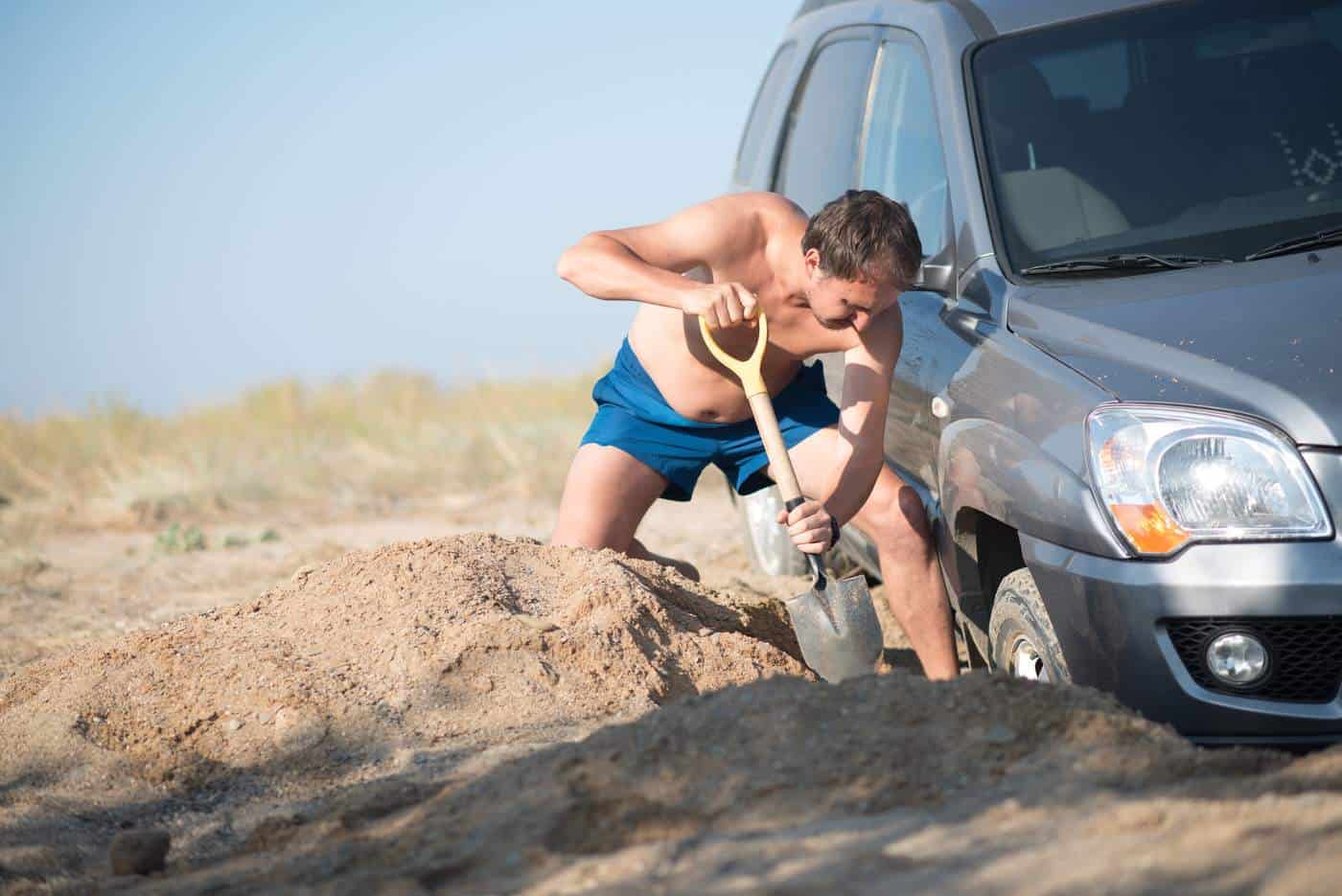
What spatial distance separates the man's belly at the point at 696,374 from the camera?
4.54 meters

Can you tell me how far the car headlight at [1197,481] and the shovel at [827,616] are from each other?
93 cm

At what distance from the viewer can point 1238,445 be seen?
289 cm

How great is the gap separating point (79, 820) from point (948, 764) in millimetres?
2064

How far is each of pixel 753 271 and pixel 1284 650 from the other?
197cm

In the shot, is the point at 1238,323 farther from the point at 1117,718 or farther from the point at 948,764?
the point at 948,764

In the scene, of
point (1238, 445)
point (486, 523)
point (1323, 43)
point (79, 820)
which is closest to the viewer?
point (1238, 445)

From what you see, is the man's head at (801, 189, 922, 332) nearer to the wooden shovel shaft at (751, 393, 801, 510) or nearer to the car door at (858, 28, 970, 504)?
the car door at (858, 28, 970, 504)

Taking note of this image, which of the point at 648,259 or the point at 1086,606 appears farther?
the point at 648,259

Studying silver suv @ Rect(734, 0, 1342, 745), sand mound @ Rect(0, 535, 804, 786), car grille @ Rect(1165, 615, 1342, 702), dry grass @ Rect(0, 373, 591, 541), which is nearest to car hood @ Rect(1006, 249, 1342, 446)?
silver suv @ Rect(734, 0, 1342, 745)

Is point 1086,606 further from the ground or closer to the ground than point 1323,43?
closer to the ground

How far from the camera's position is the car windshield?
376 cm

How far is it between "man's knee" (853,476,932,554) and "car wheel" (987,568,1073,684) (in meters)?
0.49

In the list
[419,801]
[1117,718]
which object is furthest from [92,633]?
[1117,718]

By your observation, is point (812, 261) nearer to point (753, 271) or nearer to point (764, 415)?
point (753, 271)
